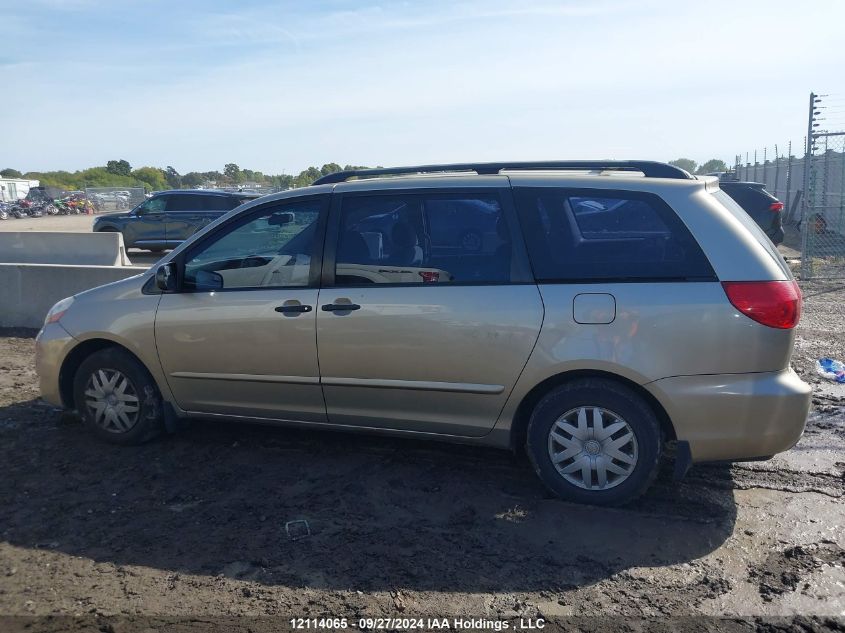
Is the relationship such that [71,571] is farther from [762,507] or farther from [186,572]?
[762,507]

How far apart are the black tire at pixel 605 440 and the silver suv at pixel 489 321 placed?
0.01m

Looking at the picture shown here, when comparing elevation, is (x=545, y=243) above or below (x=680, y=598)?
above

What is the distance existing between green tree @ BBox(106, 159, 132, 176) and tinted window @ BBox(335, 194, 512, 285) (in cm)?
10141

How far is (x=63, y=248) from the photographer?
12258 mm

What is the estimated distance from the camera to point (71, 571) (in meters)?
3.79

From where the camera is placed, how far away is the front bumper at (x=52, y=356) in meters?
5.54

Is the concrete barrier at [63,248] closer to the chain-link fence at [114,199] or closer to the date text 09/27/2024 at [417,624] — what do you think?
the date text 09/27/2024 at [417,624]

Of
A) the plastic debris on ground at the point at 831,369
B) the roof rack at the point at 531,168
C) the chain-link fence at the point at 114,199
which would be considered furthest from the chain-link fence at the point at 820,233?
the chain-link fence at the point at 114,199

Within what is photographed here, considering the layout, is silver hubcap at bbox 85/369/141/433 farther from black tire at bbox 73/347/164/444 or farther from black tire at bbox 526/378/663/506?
black tire at bbox 526/378/663/506

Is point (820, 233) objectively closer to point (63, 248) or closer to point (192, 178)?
point (63, 248)

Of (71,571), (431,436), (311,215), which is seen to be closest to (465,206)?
(311,215)

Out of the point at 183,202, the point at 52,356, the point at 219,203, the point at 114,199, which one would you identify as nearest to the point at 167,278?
the point at 52,356

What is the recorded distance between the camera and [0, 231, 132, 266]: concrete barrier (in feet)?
39.8

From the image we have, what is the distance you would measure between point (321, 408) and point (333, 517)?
2.80ft
